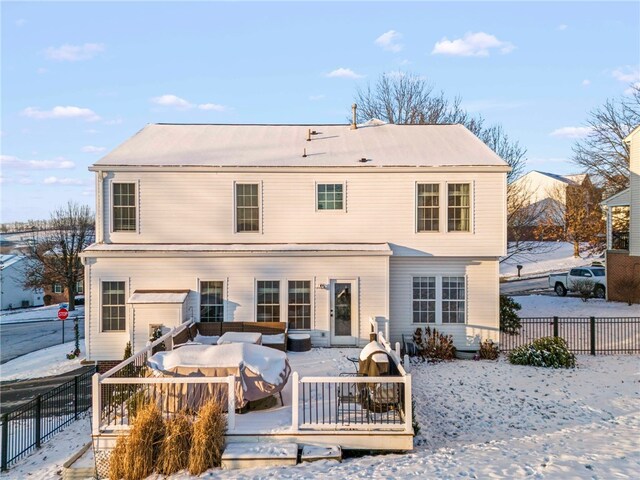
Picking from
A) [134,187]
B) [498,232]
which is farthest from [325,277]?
[134,187]

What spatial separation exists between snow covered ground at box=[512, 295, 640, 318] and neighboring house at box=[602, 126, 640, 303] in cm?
108

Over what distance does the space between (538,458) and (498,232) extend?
8.34m

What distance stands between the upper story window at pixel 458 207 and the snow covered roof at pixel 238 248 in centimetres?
232

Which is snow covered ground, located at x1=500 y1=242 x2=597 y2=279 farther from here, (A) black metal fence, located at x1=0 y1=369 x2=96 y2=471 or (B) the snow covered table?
(A) black metal fence, located at x1=0 y1=369 x2=96 y2=471

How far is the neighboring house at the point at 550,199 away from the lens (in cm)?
4006

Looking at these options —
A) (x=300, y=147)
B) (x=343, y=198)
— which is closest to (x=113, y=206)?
(x=300, y=147)

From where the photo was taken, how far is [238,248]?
14.0 metres

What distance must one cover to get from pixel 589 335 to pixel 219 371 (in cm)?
1398

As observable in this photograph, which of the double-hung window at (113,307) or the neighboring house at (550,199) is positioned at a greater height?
the neighboring house at (550,199)

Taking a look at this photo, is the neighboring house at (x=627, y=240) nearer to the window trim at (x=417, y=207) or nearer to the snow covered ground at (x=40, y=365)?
the window trim at (x=417, y=207)

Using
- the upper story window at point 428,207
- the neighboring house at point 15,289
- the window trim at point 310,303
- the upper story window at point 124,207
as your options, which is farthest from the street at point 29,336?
the neighboring house at point 15,289

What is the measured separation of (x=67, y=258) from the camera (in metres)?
36.8

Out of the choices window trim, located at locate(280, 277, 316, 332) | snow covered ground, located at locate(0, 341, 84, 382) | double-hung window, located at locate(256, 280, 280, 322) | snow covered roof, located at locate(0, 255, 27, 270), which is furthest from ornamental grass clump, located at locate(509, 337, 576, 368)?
snow covered roof, located at locate(0, 255, 27, 270)

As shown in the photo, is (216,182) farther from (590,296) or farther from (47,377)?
(590,296)
